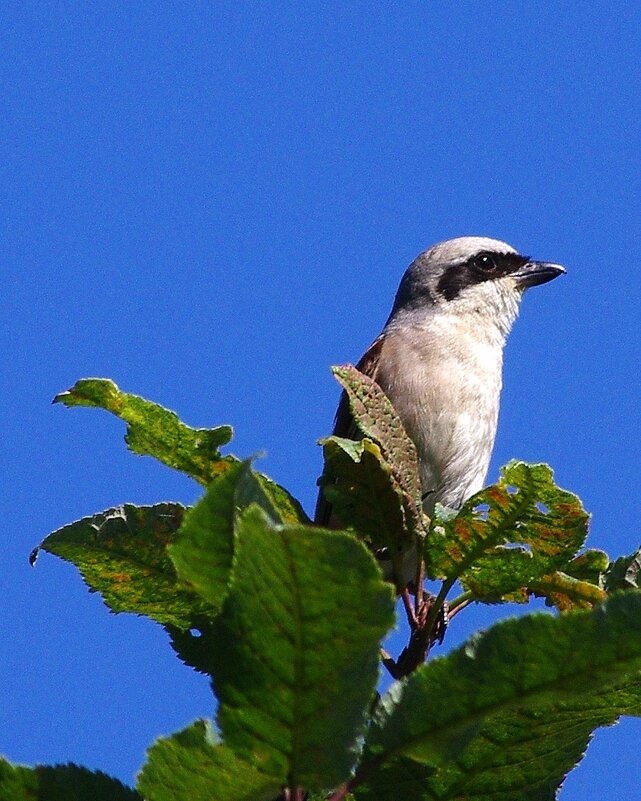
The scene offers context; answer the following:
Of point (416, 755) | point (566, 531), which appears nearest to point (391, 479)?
point (566, 531)

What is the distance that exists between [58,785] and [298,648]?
448 millimetres

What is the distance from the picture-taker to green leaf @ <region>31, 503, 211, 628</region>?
8.61 ft

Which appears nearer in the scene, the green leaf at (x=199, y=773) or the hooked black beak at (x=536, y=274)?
the green leaf at (x=199, y=773)

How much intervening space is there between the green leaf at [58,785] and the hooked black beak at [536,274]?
6.82 m

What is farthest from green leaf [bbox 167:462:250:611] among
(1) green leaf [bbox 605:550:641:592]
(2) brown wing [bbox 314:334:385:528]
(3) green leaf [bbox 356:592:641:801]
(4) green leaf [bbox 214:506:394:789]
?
(2) brown wing [bbox 314:334:385:528]

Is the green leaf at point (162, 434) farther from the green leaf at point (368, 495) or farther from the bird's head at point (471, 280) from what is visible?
the bird's head at point (471, 280)

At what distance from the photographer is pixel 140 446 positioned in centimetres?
276

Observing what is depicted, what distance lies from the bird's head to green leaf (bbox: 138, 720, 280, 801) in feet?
20.9

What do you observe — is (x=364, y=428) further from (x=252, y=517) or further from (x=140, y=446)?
(x=252, y=517)

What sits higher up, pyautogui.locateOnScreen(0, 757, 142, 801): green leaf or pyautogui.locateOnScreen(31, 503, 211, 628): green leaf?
pyautogui.locateOnScreen(31, 503, 211, 628): green leaf

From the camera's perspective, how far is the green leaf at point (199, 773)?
1546mm

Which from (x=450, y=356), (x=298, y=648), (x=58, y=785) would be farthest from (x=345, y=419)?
(x=298, y=648)

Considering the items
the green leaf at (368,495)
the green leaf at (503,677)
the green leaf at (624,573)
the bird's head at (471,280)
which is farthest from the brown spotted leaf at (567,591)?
the bird's head at (471,280)

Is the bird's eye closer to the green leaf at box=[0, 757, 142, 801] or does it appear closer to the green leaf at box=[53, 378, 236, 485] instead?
the green leaf at box=[53, 378, 236, 485]
